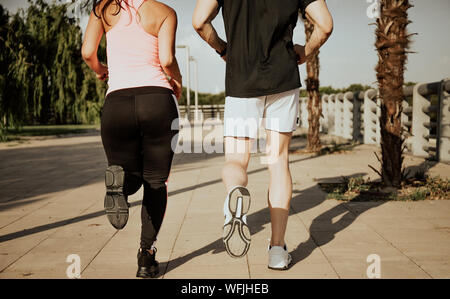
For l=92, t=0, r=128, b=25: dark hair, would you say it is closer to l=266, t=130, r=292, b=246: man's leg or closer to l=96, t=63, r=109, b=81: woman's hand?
l=96, t=63, r=109, b=81: woman's hand

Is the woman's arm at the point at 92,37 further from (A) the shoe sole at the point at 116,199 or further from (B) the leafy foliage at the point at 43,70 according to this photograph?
(B) the leafy foliage at the point at 43,70

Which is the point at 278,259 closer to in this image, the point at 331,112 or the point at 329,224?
the point at 329,224

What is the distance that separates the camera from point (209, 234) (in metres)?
4.09

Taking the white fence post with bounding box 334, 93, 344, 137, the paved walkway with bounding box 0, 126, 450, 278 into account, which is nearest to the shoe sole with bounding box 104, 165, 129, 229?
the paved walkway with bounding box 0, 126, 450, 278

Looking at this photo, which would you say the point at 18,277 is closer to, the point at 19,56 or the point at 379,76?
the point at 379,76

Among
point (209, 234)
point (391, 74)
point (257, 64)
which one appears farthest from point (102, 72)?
point (391, 74)

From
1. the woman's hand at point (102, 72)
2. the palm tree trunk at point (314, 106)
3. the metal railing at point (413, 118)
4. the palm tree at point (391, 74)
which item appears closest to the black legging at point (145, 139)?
the woman's hand at point (102, 72)

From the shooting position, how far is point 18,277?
305 centimetres

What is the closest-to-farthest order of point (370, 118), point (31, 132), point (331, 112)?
point (370, 118), point (331, 112), point (31, 132)

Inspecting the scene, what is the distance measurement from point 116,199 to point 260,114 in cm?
105

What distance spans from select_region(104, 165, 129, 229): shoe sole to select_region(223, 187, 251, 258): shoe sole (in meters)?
0.64
